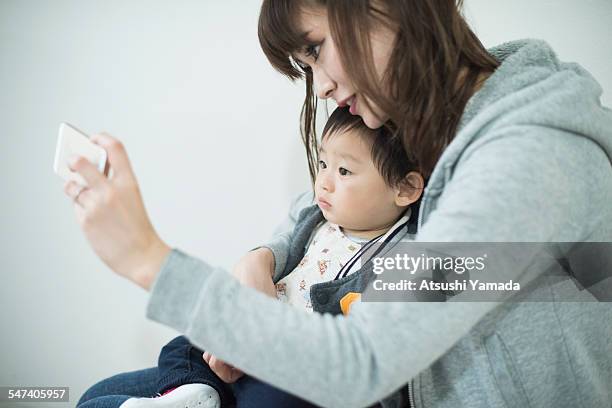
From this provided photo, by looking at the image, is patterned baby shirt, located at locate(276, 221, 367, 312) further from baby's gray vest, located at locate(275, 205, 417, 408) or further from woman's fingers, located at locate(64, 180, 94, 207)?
woman's fingers, located at locate(64, 180, 94, 207)

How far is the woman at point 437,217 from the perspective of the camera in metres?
0.58

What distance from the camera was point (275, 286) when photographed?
1.09 metres

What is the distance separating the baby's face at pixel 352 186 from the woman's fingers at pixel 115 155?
492 millimetres

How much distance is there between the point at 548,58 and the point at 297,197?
66cm

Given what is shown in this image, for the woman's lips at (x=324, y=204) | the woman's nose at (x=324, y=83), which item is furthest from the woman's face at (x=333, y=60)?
the woman's lips at (x=324, y=204)

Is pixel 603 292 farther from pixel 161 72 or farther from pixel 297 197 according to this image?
pixel 161 72

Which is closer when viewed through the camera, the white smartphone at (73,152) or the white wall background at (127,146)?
the white smartphone at (73,152)

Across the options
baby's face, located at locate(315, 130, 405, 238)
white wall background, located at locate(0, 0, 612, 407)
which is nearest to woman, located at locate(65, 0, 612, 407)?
baby's face, located at locate(315, 130, 405, 238)

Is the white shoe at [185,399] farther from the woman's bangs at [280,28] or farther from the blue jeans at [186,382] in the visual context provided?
the woman's bangs at [280,28]

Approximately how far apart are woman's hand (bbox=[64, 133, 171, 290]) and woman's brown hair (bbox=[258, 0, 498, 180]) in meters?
0.37

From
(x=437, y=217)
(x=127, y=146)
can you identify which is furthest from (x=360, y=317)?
(x=127, y=146)

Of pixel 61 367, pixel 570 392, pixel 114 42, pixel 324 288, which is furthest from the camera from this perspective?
pixel 61 367

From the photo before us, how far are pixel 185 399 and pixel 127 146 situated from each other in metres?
0.69

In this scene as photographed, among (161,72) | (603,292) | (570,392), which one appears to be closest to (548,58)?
(603,292)
